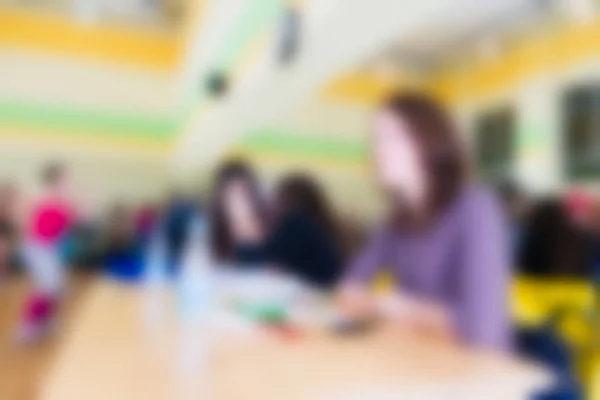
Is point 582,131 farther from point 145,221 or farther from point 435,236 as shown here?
point 145,221

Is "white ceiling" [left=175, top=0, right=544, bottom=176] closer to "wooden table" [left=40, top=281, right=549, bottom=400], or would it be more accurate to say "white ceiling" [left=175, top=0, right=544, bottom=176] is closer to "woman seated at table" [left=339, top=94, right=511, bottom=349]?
"woman seated at table" [left=339, top=94, right=511, bottom=349]

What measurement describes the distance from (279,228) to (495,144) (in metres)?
0.32

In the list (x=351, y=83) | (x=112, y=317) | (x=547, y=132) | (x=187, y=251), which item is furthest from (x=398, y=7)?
(x=112, y=317)

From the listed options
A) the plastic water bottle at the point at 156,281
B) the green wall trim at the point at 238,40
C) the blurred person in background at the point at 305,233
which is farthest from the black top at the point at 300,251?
the green wall trim at the point at 238,40

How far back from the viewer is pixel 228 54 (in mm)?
947

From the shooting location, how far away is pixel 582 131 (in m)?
0.62

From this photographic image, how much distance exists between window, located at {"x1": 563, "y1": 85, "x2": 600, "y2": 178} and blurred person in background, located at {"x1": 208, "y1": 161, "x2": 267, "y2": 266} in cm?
39

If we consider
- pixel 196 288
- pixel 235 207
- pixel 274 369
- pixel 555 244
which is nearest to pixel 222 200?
pixel 235 207

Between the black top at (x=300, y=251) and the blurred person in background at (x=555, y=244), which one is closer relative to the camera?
the blurred person in background at (x=555, y=244)

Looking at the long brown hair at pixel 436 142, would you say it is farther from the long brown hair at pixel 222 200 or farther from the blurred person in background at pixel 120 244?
the blurred person in background at pixel 120 244

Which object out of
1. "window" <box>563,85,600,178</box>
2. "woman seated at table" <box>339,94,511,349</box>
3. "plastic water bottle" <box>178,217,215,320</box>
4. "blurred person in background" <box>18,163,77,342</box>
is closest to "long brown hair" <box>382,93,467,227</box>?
"woman seated at table" <box>339,94,511,349</box>

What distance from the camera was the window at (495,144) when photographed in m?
0.65

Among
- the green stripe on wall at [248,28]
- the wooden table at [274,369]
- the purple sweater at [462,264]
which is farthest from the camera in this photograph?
the green stripe on wall at [248,28]

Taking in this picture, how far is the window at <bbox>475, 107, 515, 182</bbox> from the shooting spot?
65 centimetres
